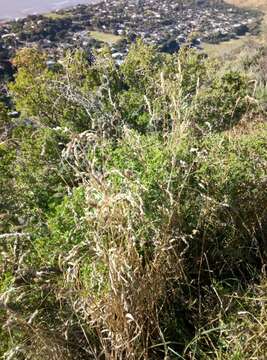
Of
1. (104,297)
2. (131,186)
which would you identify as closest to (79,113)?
(131,186)

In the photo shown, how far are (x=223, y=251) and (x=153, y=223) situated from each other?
0.45 meters

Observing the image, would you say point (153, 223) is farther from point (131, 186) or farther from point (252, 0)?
point (252, 0)

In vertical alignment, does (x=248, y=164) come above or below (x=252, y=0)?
above

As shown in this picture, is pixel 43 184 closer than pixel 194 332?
No

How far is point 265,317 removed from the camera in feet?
6.02

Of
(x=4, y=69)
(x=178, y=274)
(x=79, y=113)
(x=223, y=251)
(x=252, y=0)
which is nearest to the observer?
(x=178, y=274)

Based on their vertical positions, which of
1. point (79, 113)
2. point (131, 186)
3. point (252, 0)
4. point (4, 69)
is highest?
point (131, 186)

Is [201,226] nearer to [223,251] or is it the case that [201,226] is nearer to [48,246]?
[223,251]

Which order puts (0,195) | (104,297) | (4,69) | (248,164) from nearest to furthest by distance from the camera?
(104,297), (248,164), (0,195), (4,69)

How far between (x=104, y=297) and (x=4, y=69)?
44.9ft

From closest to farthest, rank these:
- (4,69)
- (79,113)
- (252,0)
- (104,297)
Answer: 1. (104,297)
2. (79,113)
3. (4,69)
4. (252,0)

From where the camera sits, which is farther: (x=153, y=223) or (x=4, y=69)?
(x=4, y=69)

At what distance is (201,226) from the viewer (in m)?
2.20

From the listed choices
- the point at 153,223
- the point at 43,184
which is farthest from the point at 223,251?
the point at 43,184
